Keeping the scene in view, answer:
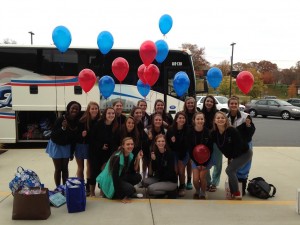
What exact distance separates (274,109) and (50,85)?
56.5ft

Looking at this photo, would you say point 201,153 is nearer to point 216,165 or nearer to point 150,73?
point 216,165

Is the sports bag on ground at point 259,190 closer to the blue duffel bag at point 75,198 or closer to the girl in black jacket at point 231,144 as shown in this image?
the girl in black jacket at point 231,144

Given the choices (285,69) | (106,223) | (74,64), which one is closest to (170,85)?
(74,64)

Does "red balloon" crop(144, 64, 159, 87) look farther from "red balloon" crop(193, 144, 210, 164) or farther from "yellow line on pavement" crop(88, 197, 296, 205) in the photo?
"yellow line on pavement" crop(88, 197, 296, 205)

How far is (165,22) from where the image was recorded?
729 centimetres

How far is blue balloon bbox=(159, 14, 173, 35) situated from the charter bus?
8.84 ft

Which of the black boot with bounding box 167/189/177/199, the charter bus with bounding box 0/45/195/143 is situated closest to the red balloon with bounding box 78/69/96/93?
the black boot with bounding box 167/189/177/199

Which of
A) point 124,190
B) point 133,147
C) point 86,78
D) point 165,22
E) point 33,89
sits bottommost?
point 124,190

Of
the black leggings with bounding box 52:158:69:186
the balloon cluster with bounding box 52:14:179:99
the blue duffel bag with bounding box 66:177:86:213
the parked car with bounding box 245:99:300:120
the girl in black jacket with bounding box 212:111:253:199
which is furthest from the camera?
the parked car with bounding box 245:99:300:120

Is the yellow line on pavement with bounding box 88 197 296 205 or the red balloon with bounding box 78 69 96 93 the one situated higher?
the red balloon with bounding box 78 69 96 93

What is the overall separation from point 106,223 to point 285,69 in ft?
290

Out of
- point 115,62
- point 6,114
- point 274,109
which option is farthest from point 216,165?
point 274,109

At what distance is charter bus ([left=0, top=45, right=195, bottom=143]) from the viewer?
9.71 meters

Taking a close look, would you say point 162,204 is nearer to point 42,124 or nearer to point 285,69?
point 42,124
